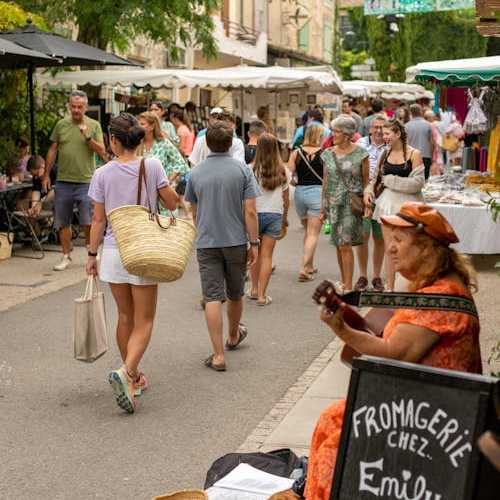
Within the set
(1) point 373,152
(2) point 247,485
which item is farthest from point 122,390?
(1) point 373,152

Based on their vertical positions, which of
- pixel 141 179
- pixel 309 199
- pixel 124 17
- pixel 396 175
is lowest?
pixel 309 199

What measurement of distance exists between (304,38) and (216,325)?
4864cm

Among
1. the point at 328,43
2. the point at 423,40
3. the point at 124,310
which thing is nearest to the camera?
the point at 124,310

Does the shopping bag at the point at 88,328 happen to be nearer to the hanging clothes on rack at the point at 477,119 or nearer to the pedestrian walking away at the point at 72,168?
the pedestrian walking away at the point at 72,168

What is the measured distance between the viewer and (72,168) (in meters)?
12.9

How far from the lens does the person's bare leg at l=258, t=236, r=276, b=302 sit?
1039 cm

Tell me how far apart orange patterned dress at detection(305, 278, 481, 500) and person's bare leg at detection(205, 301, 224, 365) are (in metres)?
3.67

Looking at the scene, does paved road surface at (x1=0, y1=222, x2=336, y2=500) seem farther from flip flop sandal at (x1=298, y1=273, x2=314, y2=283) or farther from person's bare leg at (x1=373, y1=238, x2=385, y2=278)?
flip flop sandal at (x1=298, y1=273, x2=314, y2=283)

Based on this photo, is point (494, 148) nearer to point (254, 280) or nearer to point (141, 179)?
point (254, 280)

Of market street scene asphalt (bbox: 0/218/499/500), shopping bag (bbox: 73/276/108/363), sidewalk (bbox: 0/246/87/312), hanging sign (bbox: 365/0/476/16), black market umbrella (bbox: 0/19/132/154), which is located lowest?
sidewalk (bbox: 0/246/87/312)

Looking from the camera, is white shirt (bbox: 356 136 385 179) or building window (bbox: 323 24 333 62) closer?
white shirt (bbox: 356 136 385 179)

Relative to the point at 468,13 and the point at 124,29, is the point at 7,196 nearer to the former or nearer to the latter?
the point at 124,29

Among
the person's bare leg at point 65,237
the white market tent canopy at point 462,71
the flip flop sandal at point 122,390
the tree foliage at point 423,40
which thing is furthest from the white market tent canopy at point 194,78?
the tree foliage at point 423,40

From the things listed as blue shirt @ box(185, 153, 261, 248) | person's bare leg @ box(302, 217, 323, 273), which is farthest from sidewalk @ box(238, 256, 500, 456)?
person's bare leg @ box(302, 217, 323, 273)
